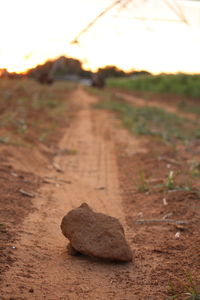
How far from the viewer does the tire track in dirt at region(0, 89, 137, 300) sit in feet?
12.1

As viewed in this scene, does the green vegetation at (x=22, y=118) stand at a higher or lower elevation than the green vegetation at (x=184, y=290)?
lower

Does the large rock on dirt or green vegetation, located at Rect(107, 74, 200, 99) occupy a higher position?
the large rock on dirt

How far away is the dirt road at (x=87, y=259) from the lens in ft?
12.3

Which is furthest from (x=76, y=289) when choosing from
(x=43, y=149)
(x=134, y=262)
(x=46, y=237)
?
(x=43, y=149)

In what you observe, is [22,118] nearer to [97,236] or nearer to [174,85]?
[97,236]

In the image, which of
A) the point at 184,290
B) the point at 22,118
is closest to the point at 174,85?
the point at 22,118

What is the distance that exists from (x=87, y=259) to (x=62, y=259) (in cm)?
20

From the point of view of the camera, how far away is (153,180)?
763 centimetres

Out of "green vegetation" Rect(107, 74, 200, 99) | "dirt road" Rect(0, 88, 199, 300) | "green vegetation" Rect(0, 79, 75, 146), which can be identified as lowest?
"green vegetation" Rect(107, 74, 200, 99)

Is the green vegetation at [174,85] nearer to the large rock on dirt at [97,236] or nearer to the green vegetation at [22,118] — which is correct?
the green vegetation at [22,118]

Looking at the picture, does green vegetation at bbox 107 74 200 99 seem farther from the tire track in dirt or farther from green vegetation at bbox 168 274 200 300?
green vegetation at bbox 168 274 200 300

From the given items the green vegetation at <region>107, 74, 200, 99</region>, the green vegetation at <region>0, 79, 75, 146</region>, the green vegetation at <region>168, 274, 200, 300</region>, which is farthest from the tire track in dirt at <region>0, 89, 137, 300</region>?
the green vegetation at <region>107, 74, 200, 99</region>

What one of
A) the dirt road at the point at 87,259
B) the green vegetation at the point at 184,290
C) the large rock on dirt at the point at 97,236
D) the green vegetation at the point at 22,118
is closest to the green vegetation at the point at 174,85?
the green vegetation at the point at 22,118

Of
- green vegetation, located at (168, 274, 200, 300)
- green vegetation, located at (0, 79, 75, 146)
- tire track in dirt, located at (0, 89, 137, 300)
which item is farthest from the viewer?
green vegetation, located at (0, 79, 75, 146)
